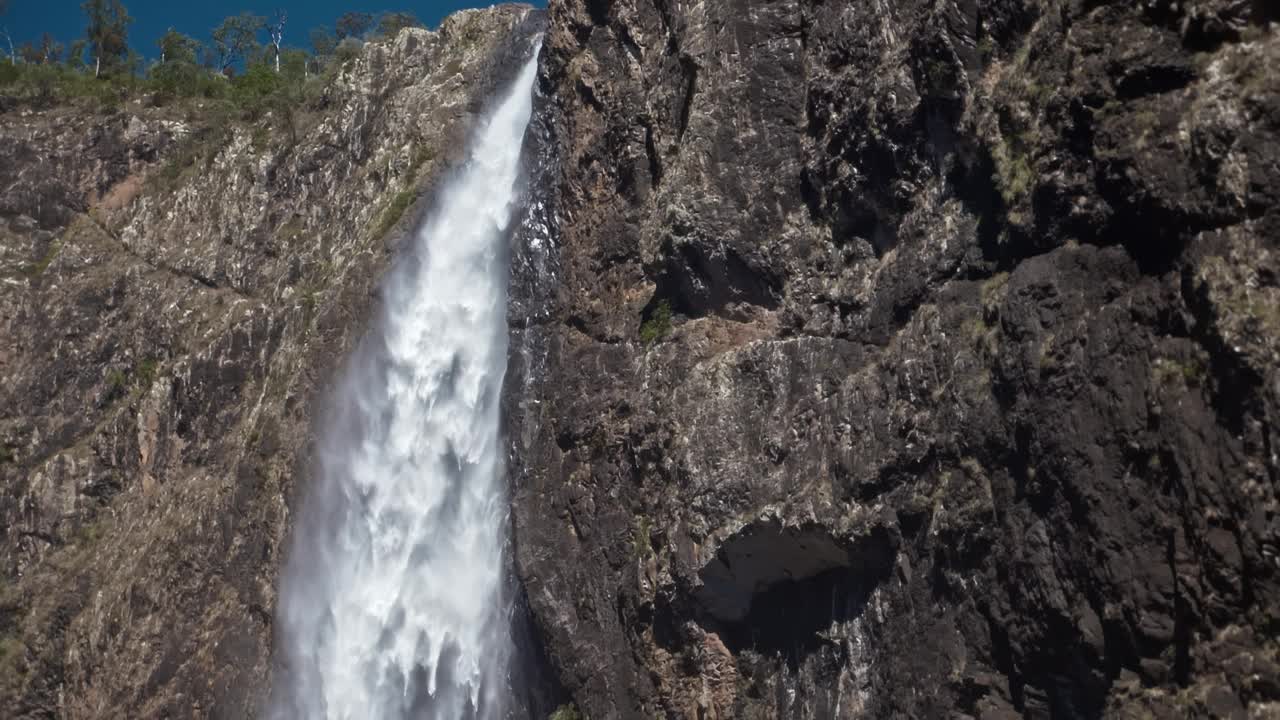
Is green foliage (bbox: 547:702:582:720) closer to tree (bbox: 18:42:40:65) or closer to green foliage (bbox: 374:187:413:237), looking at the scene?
green foliage (bbox: 374:187:413:237)

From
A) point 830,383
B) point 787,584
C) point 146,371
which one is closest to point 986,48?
point 830,383

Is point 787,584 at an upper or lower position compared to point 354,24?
lower

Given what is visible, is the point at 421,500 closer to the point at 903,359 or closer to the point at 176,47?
the point at 903,359

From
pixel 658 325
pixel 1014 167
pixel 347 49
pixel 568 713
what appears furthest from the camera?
pixel 347 49

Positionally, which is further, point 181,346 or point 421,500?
point 181,346

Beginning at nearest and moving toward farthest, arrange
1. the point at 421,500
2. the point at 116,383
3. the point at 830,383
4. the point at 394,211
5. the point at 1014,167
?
1. the point at 1014,167
2. the point at 830,383
3. the point at 421,500
4. the point at 394,211
5. the point at 116,383

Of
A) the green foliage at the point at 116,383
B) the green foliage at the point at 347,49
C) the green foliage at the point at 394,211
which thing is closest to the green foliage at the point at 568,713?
the green foliage at the point at 394,211

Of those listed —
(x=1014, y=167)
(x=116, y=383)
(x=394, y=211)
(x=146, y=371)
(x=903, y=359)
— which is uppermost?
(x=394, y=211)
